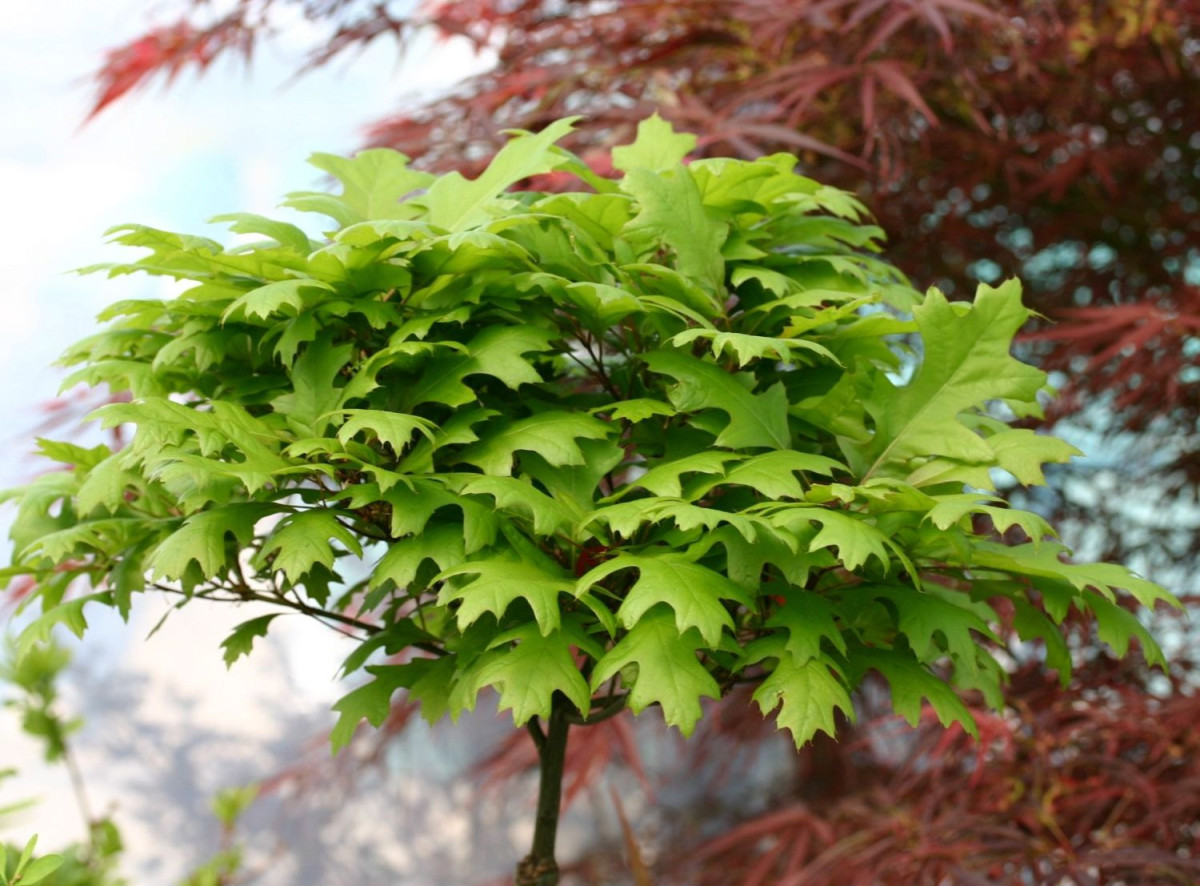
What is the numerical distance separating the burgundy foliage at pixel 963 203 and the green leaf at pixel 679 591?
48 centimetres

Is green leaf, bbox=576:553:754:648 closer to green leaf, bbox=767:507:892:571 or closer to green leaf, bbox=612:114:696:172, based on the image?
green leaf, bbox=767:507:892:571

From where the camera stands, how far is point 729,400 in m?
0.75

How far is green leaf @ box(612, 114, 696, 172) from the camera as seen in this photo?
915 millimetres

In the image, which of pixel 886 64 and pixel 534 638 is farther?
pixel 886 64

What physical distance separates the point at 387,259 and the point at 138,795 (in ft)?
8.97

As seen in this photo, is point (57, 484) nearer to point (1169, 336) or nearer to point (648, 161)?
point (648, 161)

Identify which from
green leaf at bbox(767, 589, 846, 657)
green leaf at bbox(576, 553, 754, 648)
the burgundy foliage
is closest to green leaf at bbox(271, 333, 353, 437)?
green leaf at bbox(576, 553, 754, 648)

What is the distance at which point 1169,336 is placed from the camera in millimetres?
1598

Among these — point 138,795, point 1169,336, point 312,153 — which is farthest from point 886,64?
point 138,795

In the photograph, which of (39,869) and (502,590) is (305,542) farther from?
(39,869)

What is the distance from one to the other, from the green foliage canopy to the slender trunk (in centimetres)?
9

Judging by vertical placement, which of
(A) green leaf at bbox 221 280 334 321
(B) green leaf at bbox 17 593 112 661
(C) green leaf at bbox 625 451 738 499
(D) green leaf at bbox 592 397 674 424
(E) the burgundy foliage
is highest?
(A) green leaf at bbox 221 280 334 321

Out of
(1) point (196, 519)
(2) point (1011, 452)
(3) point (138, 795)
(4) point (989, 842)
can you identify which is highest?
(1) point (196, 519)

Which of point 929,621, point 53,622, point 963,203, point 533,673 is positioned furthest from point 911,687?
point 963,203
